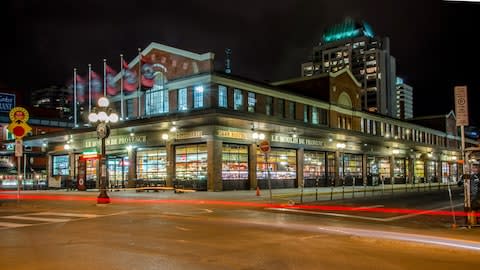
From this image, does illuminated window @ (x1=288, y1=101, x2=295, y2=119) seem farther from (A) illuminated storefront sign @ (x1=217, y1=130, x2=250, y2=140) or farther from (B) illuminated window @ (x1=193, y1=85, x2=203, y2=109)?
(B) illuminated window @ (x1=193, y1=85, x2=203, y2=109)

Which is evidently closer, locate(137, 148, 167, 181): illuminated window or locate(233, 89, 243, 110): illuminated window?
locate(233, 89, 243, 110): illuminated window

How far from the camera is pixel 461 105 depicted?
51.4ft

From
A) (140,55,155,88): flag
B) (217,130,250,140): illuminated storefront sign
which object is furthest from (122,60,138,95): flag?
(217,130,250,140): illuminated storefront sign

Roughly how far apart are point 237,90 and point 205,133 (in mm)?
6628

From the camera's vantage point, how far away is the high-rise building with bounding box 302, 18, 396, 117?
6816 inches

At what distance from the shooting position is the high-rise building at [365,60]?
568ft

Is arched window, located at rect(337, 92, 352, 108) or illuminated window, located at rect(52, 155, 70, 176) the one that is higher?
arched window, located at rect(337, 92, 352, 108)

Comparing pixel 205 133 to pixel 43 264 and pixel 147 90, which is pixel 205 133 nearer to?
pixel 147 90

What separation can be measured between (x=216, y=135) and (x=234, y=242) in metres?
25.9

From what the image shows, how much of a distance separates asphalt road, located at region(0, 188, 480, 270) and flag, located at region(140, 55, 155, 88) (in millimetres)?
25572

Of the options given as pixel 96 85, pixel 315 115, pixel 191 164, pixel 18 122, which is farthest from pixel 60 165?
pixel 18 122

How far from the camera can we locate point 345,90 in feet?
193

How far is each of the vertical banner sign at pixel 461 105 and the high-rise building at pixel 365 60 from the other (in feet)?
522

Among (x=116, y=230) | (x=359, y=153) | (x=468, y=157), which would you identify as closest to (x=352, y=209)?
(x=468, y=157)
